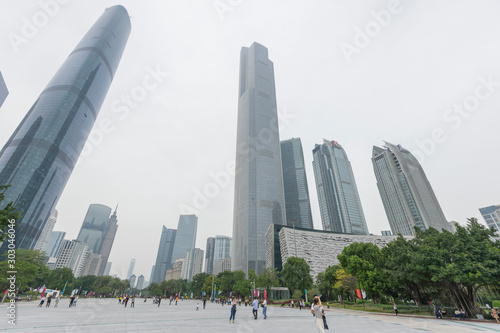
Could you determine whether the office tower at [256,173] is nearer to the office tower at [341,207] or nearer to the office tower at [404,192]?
the office tower at [341,207]

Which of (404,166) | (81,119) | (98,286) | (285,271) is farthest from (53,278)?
(404,166)

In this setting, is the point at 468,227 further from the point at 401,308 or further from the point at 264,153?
the point at 264,153

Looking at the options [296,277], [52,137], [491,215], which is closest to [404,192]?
[491,215]

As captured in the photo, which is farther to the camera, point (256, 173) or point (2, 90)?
point (256, 173)

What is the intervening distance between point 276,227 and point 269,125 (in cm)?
9234

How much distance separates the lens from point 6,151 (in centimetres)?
10412

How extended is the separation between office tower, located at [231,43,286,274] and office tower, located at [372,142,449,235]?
91.6 m

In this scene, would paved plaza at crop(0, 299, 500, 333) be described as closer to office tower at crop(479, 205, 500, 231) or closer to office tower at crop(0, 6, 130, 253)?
office tower at crop(0, 6, 130, 253)

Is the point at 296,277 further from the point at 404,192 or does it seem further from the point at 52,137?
the point at 404,192

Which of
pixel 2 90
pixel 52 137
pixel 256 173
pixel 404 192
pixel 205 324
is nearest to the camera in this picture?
pixel 205 324

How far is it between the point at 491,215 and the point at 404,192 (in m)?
70.3

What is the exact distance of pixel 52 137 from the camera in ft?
355

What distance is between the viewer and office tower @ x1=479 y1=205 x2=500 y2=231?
16111 centimetres

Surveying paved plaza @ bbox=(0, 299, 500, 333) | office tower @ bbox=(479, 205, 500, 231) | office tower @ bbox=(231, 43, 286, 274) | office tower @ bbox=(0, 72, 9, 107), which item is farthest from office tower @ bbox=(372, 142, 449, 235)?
office tower @ bbox=(0, 72, 9, 107)
